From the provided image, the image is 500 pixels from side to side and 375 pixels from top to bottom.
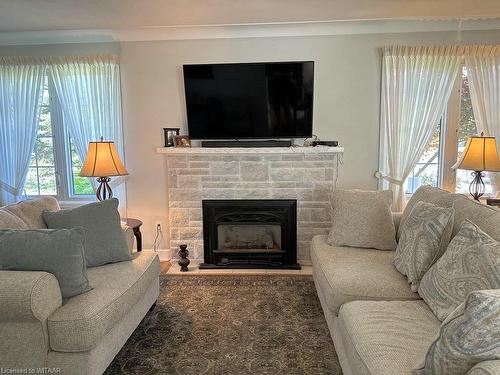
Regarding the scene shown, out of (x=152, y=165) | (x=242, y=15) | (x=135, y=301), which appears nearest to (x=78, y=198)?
(x=152, y=165)

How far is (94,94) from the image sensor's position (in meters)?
4.02

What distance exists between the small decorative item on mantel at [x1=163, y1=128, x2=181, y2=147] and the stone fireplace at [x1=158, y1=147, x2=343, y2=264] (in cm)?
10

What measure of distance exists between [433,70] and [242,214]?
2.45 m

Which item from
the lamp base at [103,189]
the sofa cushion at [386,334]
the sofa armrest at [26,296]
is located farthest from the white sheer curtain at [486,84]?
the sofa armrest at [26,296]

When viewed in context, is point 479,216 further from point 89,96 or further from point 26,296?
point 89,96

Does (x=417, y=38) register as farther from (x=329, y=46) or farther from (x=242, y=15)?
(x=242, y=15)

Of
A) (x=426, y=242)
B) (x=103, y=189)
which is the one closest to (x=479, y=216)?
(x=426, y=242)

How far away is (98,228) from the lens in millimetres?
2598

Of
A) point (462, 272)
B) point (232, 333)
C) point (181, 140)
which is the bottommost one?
point (232, 333)

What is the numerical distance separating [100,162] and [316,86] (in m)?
2.30

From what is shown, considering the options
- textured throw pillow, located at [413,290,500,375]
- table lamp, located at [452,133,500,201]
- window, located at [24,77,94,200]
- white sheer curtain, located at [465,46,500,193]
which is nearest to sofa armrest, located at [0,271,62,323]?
textured throw pillow, located at [413,290,500,375]

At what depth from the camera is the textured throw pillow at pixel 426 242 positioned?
6.81ft

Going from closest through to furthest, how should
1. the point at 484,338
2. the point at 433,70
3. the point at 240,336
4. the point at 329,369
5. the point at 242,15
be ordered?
1. the point at 484,338
2. the point at 329,369
3. the point at 240,336
4. the point at 242,15
5. the point at 433,70

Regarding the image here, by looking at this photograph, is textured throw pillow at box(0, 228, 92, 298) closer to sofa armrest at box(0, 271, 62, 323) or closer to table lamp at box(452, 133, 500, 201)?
sofa armrest at box(0, 271, 62, 323)
